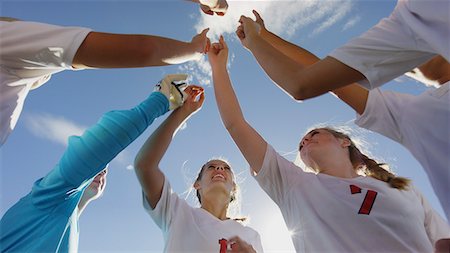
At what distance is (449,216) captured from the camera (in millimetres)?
1717

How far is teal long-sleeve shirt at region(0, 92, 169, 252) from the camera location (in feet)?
A: 6.94

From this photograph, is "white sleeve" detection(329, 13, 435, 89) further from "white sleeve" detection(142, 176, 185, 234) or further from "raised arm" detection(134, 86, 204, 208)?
"white sleeve" detection(142, 176, 185, 234)

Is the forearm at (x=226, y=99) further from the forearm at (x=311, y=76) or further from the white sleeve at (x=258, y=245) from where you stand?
the white sleeve at (x=258, y=245)

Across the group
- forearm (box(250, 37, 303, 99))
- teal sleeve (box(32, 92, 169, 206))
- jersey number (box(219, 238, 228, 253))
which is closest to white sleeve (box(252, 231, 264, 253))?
jersey number (box(219, 238, 228, 253))

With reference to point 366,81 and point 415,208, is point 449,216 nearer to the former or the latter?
point 366,81

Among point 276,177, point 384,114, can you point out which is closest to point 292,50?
point 276,177

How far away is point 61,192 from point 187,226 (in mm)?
1484

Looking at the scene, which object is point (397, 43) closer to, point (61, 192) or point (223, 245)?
point (61, 192)

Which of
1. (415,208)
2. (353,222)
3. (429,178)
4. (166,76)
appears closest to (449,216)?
(429,178)

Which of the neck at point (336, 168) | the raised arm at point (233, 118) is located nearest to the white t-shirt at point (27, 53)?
the raised arm at point (233, 118)

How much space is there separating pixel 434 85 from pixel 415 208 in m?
1.17

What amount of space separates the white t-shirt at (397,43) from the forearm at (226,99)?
1.36 metres

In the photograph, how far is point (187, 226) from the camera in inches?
136

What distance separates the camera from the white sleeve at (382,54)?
→ 1.77m
